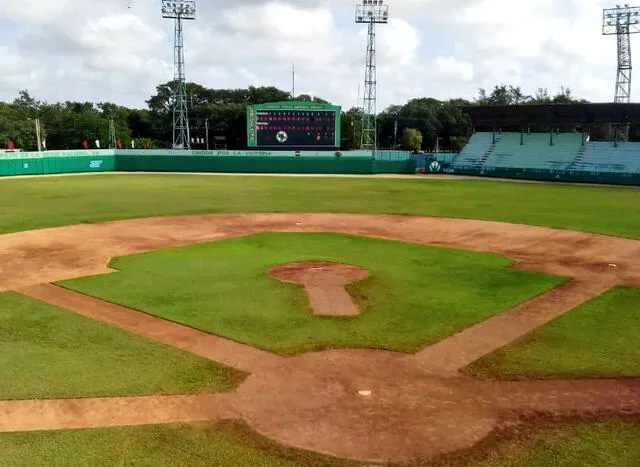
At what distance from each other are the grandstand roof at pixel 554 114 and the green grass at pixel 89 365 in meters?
51.5

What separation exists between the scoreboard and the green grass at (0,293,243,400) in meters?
53.4

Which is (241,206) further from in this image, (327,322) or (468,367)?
(468,367)

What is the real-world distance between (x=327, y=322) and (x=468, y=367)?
340 cm

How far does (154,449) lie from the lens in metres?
7.08

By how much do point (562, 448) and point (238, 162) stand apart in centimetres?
5948

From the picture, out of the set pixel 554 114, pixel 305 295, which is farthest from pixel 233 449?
pixel 554 114

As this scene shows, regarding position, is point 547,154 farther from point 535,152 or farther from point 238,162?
point 238,162

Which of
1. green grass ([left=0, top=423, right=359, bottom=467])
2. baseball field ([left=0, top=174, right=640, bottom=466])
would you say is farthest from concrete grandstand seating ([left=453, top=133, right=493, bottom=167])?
green grass ([left=0, top=423, right=359, bottom=467])

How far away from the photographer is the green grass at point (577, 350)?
381 inches

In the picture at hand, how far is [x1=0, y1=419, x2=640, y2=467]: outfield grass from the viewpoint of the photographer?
680cm

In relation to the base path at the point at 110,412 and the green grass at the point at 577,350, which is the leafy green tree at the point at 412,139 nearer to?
the green grass at the point at 577,350

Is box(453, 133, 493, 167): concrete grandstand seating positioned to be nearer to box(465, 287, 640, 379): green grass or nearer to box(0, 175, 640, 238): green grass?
box(0, 175, 640, 238): green grass

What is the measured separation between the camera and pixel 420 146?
102 meters

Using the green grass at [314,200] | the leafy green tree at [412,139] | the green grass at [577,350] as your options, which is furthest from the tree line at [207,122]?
the green grass at [577,350]
